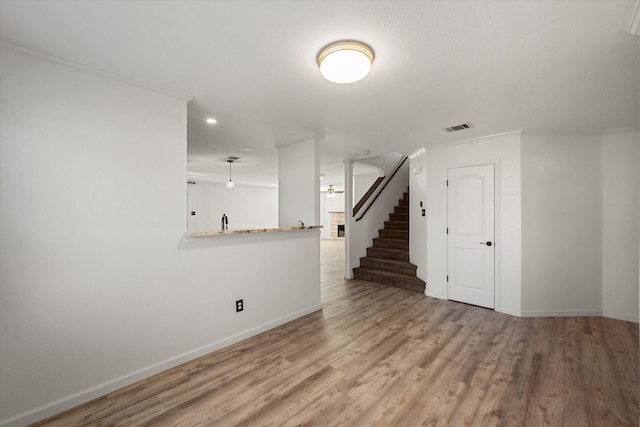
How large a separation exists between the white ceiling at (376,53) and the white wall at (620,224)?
1.23ft

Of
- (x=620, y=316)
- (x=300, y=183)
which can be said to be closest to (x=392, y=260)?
(x=300, y=183)

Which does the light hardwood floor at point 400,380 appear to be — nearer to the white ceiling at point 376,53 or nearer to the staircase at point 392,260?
the staircase at point 392,260

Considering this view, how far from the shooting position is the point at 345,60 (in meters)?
1.71

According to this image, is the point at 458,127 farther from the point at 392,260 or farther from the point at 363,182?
the point at 363,182

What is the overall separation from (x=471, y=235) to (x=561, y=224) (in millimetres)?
1054

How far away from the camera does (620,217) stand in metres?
3.35

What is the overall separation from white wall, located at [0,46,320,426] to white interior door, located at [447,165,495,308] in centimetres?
333

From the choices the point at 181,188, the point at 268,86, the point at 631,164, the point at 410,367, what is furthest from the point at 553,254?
the point at 181,188

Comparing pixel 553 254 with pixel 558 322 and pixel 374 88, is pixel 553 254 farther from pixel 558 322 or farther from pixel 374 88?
pixel 374 88

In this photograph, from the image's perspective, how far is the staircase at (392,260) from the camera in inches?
188

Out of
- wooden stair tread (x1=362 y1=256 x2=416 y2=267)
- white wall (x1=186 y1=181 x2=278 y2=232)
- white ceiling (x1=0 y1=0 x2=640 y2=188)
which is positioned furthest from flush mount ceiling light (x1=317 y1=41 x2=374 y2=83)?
white wall (x1=186 y1=181 x2=278 y2=232)

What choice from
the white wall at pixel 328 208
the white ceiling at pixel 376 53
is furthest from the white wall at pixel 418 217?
the white wall at pixel 328 208

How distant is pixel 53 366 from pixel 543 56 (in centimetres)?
395

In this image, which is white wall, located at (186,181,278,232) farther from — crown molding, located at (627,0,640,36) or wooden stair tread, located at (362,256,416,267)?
crown molding, located at (627,0,640,36)
